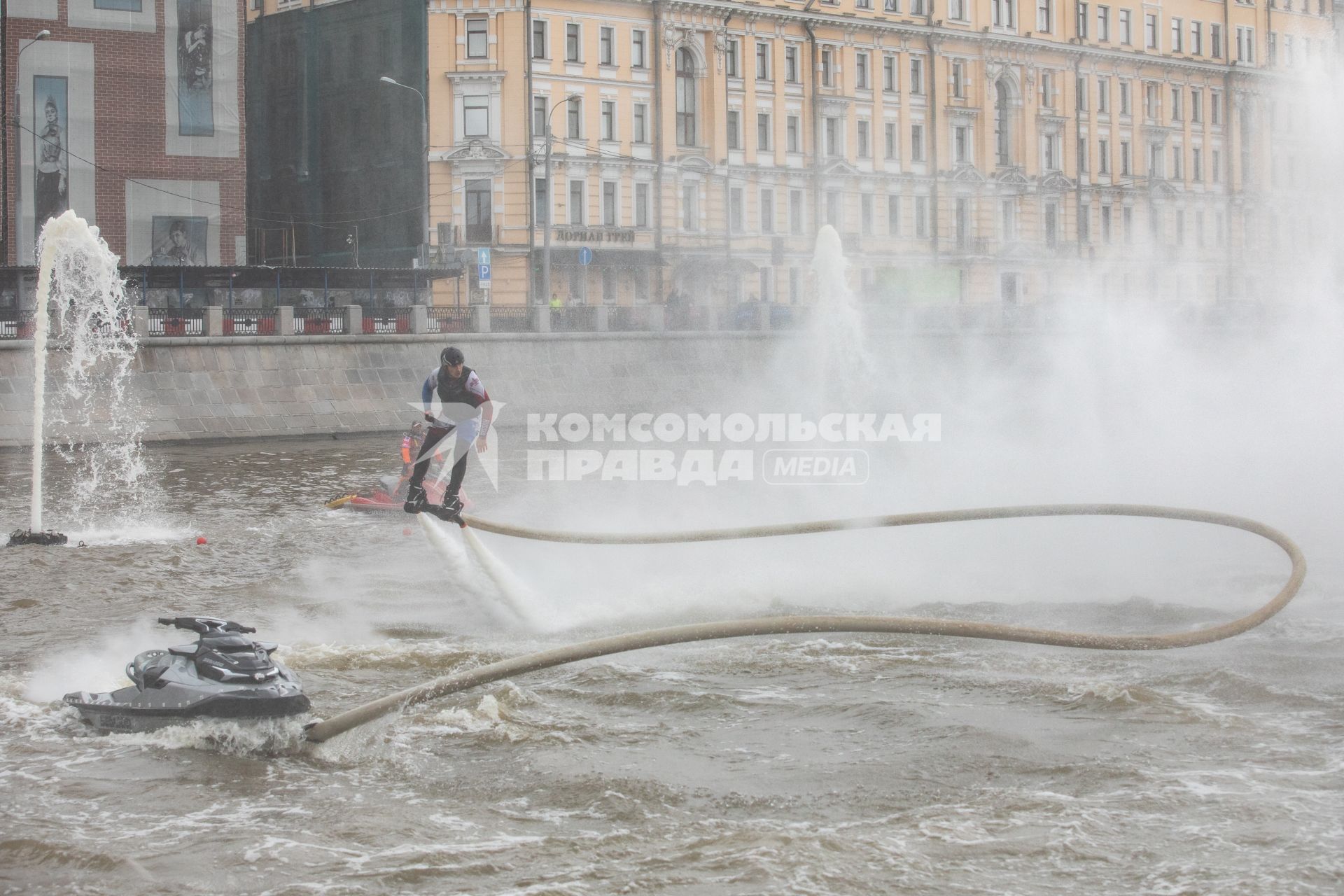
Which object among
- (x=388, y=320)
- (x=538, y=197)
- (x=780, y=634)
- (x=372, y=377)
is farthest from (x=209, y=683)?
(x=538, y=197)

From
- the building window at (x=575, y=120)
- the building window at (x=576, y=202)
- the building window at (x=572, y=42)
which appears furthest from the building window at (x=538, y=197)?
the building window at (x=572, y=42)

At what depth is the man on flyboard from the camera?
1388cm

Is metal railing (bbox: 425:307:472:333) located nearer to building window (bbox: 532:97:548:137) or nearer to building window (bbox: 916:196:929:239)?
building window (bbox: 532:97:548:137)

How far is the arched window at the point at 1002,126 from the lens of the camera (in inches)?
2773

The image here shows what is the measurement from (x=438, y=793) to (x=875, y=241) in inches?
2358

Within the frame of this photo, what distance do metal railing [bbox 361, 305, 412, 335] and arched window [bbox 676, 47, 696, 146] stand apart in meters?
23.2

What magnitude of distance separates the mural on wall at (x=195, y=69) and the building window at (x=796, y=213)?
2668 cm

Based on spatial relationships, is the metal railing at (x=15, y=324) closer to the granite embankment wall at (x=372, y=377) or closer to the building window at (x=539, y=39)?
the granite embankment wall at (x=372, y=377)

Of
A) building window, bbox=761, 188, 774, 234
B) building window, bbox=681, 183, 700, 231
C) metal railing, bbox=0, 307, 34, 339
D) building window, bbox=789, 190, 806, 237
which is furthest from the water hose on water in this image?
building window, bbox=789, 190, 806, 237

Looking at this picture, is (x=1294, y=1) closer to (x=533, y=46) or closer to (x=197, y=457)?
(x=533, y=46)

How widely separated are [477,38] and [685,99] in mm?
9657

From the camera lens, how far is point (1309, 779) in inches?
372

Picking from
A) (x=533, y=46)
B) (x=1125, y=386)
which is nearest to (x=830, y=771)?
(x=1125, y=386)

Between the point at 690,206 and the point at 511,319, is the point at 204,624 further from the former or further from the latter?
the point at 690,206
